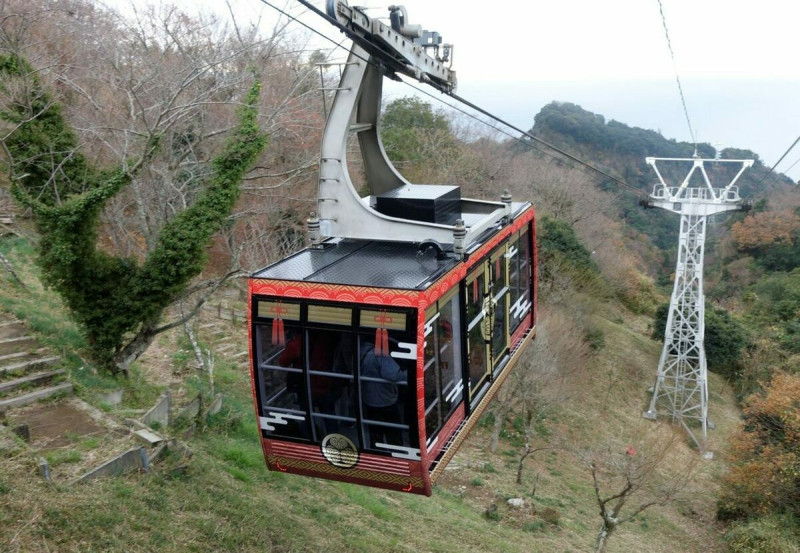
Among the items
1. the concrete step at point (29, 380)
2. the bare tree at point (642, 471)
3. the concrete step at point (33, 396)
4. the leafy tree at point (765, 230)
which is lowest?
the bare tree at point (642, 471)

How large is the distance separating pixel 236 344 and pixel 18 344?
231 inches

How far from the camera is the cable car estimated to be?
5148 millimetres

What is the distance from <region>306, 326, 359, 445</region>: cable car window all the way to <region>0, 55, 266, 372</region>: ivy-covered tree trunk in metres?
4.37

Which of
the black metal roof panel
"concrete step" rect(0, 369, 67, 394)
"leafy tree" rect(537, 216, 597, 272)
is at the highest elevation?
the black metal roof panel

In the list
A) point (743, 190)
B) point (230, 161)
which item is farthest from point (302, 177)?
point (743, 190)

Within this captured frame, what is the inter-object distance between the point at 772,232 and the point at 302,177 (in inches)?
1040

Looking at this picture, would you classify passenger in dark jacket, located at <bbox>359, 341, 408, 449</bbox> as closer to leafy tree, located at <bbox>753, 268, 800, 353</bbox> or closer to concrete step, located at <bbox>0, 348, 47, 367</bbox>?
concrete step, located at <bbox>0, 348, 47, 367</bbox>

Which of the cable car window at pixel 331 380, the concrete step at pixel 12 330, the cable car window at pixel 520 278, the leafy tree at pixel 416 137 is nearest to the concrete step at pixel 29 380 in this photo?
the concrete step at pixel 12 330

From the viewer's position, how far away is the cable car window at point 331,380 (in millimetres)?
5215

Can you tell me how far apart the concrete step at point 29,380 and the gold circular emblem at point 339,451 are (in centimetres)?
458

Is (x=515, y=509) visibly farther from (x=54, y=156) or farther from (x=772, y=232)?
(x=772, y=232)

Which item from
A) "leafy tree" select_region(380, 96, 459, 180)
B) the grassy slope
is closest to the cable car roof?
the grassy slope

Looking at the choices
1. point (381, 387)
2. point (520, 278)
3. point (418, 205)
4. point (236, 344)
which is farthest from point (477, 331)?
point (236, 344)

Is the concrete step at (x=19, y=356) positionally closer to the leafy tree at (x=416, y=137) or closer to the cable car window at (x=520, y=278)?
the cable car window at (x=520, y=278)
